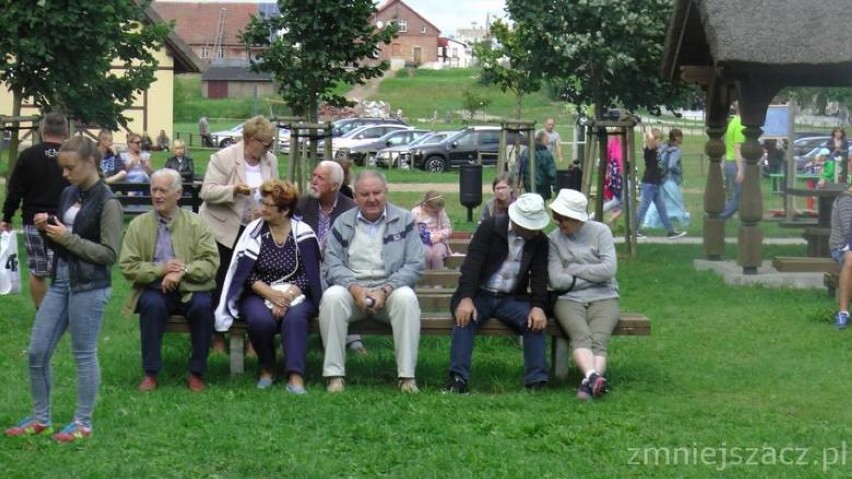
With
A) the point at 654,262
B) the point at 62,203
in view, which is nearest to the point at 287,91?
the point at 654,262

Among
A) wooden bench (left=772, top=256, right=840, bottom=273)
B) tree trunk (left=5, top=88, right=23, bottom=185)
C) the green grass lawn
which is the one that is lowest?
the green grass lawn

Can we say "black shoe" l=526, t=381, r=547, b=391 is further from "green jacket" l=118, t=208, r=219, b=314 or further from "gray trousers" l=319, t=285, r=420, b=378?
"green jacket" l=118, t=208, r=219, b=314

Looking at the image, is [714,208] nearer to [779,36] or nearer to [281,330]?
[779,36]

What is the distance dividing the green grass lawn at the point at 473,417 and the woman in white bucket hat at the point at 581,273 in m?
0.48

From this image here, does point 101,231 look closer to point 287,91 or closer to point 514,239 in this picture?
point 514,239

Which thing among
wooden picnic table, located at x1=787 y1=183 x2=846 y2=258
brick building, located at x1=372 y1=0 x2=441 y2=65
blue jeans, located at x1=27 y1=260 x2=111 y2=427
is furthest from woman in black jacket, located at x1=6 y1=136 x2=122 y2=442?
brick building, located at x1=372 y1=0 x2=441 y2=65


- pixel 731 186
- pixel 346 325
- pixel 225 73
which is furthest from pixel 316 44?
pixel 225 73

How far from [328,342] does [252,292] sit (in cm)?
66

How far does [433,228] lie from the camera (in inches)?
484

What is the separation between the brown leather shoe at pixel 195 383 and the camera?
31.0 feet

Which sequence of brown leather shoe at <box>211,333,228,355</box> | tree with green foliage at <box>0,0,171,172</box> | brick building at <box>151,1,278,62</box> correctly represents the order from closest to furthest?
brown leather shoe at <box>211,333,228,355</box> < tree with green foliage at <box>0,0,171,172</box> < brick building at <box>151,1,278,62</box>

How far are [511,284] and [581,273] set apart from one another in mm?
489

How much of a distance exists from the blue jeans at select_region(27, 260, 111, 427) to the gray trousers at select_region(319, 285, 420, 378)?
6.32 feet

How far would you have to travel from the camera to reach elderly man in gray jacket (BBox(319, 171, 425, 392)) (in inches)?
374
